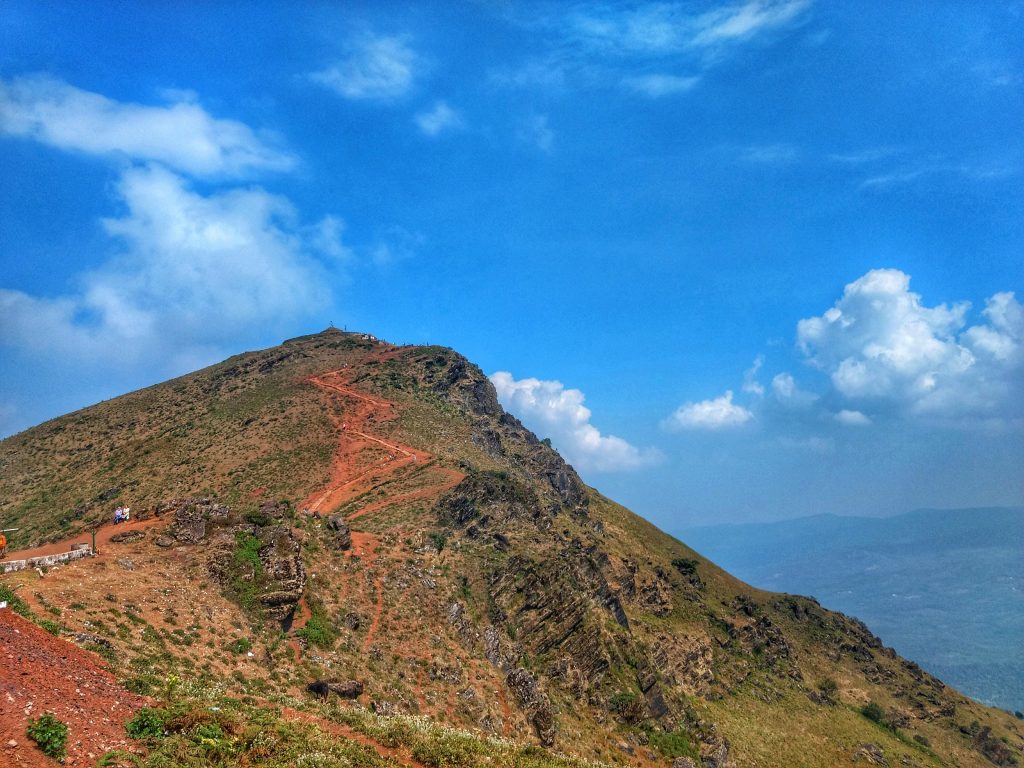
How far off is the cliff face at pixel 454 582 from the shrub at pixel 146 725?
9598 mm

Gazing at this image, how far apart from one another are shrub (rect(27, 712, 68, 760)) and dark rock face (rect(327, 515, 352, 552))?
33.1 m

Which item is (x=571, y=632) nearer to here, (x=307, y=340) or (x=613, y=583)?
(x=613, y=583)

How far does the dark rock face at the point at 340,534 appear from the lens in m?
47.9

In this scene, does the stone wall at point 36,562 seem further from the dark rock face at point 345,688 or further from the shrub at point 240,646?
the dark rock face at point 345,688

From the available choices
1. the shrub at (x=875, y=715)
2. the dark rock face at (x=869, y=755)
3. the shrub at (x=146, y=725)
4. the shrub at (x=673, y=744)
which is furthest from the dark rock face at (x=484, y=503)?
the shrub at (x=875, y=715)

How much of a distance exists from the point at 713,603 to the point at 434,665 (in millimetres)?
60095

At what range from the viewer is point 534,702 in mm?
39688

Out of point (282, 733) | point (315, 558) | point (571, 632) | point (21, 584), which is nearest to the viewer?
point (282, 733)

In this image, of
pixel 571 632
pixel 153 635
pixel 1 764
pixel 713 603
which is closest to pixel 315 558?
pixel 153 635

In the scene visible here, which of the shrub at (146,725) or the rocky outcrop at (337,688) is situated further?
the rocky outcrop at (337,688)

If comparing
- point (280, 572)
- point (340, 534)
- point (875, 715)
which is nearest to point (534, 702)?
point (280, 572)

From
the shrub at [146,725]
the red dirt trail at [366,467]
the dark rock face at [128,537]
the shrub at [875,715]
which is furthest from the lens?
the shrub at [875,715]

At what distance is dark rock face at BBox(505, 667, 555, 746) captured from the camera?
1485 inches

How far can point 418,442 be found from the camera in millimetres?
89500
